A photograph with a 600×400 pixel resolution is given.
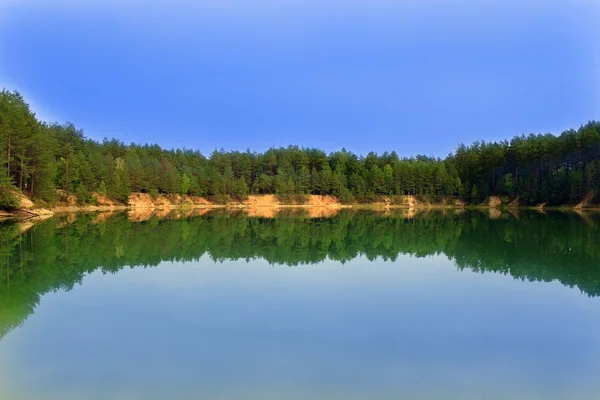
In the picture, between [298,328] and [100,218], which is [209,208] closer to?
[100,218]

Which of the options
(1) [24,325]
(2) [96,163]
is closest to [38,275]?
(1) [24,325]

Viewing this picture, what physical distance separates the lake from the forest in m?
28.8

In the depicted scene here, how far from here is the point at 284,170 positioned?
296ft

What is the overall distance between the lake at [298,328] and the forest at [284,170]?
2883 cm

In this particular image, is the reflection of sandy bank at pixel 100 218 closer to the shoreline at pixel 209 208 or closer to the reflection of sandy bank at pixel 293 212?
the shoreline at pixel 209 208

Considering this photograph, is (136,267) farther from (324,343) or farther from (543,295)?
(543,295)

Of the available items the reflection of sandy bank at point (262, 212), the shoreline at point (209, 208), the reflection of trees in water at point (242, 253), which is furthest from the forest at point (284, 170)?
the reflection of trees in water at point (242, 253)

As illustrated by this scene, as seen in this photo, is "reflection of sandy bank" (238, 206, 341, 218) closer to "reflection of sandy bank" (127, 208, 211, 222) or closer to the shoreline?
the shoreline

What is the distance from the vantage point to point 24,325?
7812 millimetres

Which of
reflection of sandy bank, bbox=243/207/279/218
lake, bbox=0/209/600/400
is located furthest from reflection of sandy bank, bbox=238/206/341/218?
lake, bbox=0/209/600/400

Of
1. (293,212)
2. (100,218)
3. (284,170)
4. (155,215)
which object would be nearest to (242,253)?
(100,218)

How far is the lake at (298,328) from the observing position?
5.55m

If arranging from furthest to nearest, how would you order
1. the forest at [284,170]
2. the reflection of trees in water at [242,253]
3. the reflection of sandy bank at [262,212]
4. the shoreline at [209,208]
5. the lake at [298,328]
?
the reflection of sandy bank at [262,212]
the forest at [284,170]
the shoreline at [209,208]
the reflection of trees in water at [242,253]
the lake at [298,328]

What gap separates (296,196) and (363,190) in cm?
1296
